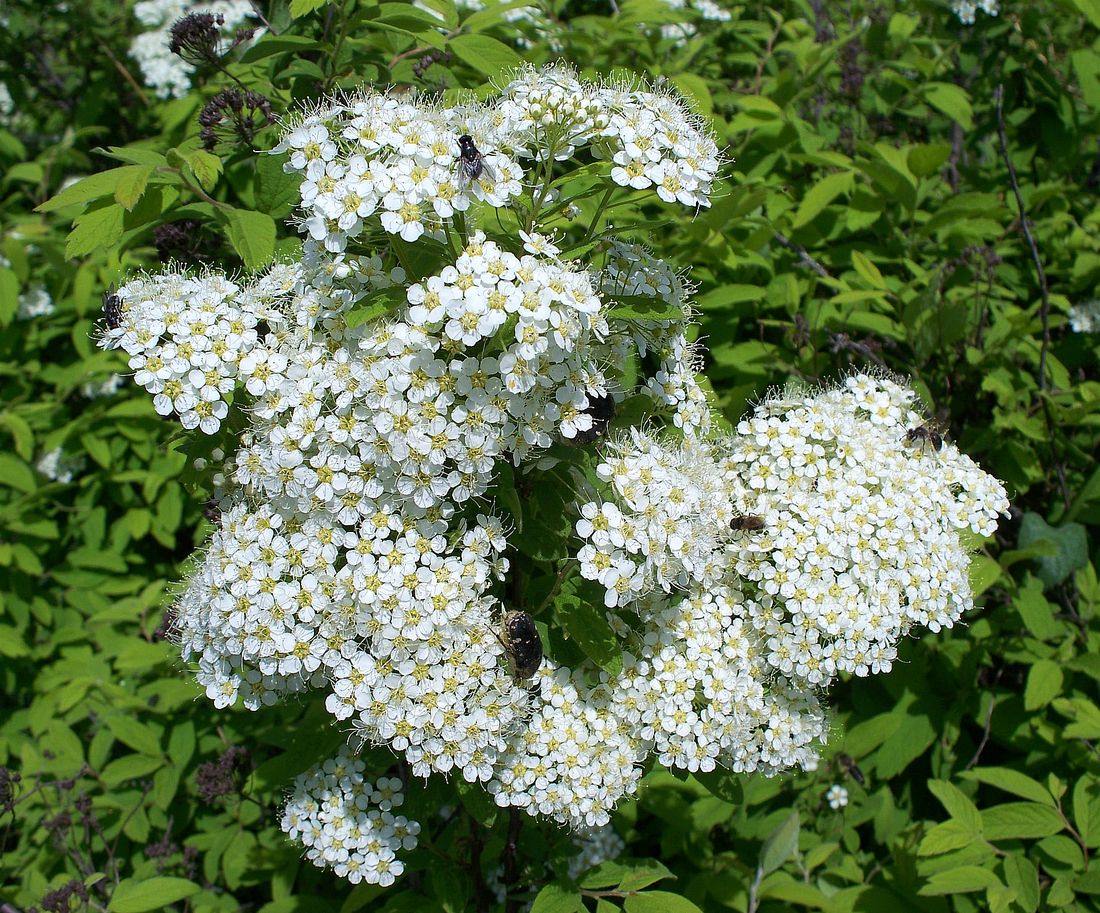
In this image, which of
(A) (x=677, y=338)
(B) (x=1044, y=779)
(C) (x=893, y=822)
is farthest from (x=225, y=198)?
(B) (x=1044, y=779)

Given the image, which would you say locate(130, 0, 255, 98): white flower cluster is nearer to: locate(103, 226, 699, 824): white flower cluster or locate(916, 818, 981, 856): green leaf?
locate(103, 226, 699, 824): white flower cluster

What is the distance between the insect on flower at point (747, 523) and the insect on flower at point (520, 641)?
605 millimetres

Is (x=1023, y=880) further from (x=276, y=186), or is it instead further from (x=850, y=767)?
(x=276, y=186)

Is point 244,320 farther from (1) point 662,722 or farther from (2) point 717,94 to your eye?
(2) point 717,94

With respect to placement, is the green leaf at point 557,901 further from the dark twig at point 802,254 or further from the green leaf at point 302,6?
the dark twig at point 802,254

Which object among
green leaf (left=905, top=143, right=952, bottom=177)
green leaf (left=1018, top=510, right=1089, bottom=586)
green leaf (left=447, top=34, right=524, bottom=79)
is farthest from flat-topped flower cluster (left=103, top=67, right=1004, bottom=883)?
green leaf (left=905, top=143, right=952, bottom=177)

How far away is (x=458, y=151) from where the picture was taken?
188cm

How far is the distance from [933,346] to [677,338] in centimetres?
148

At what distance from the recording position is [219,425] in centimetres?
212

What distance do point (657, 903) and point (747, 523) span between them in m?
1.01

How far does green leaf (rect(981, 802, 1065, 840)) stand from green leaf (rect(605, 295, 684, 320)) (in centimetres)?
184

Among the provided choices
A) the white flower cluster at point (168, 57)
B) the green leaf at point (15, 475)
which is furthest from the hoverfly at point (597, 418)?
the white flower cluster at point (168, 57)

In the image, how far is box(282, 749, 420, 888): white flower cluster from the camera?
2.27m

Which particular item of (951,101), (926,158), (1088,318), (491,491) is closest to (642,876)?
(491,491)
